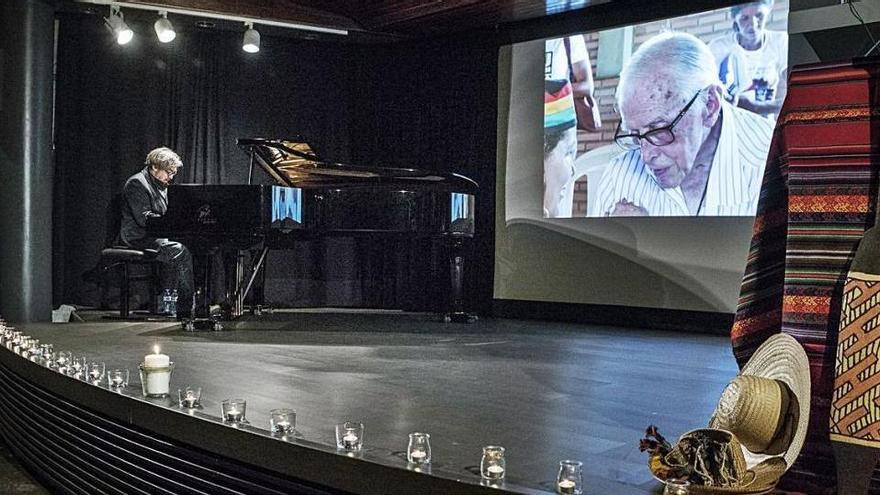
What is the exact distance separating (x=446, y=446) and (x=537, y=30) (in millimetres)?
5133

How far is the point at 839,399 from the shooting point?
57.8 inches

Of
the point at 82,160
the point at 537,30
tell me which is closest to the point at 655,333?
the point at 537,30

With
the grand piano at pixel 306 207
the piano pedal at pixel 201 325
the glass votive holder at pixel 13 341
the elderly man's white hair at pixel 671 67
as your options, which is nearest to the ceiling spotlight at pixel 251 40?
the grand piano at pixel 306 207

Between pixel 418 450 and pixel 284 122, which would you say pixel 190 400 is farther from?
pixel 284 122

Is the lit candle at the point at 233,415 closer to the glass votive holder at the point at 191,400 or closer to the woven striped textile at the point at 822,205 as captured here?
the glass votive holder at the point at 191,400

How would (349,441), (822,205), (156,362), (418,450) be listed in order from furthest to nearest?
(156,362)
(349,441)
(418,450)
(822,205)

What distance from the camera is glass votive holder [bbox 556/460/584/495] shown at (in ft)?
5.26

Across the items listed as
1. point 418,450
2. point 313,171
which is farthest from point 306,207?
point 418,450

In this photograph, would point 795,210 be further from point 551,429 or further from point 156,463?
point 156,463

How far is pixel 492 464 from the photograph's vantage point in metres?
1.72

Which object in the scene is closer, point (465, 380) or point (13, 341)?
point (465, 380)

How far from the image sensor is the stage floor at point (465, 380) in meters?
2.14

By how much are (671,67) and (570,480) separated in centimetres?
465

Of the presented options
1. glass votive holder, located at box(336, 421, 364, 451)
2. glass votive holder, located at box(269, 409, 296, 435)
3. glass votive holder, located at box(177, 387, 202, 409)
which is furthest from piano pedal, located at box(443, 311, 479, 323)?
glass votive holder, located at box(336, 421, 364, 451)
